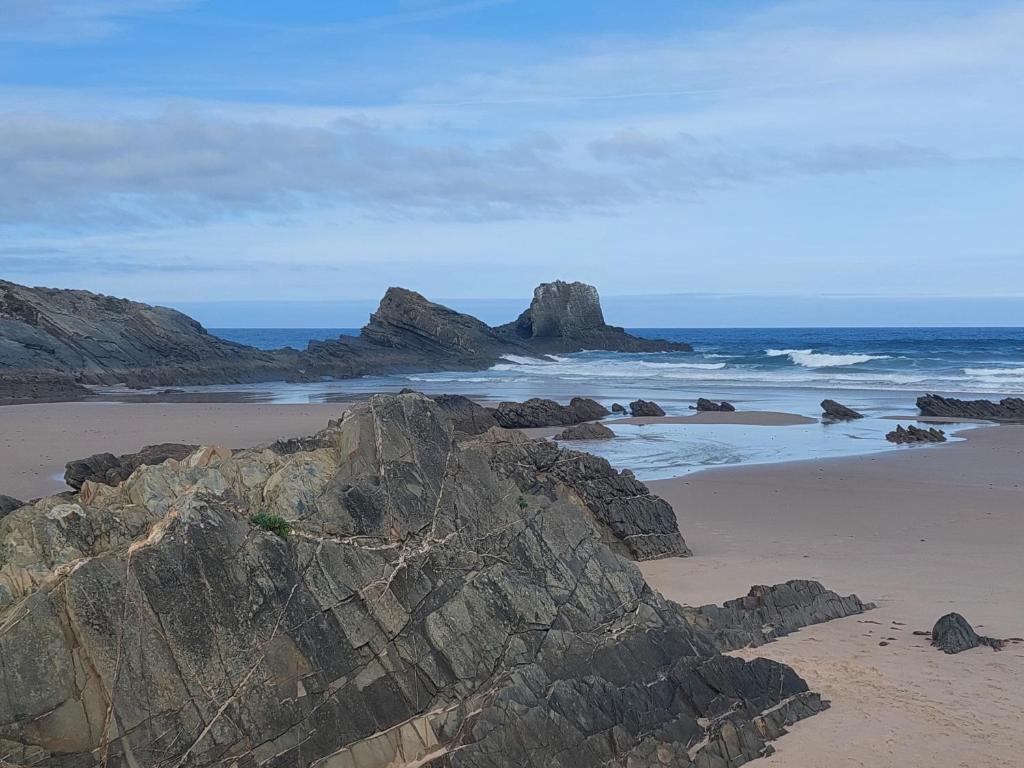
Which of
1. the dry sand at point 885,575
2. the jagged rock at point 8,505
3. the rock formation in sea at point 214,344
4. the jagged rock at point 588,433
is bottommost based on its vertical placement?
the dry sand at point 885,575

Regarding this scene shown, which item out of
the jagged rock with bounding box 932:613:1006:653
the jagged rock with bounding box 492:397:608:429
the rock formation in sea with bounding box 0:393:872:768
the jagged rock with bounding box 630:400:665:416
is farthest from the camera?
the jagged rock with bounding box 630:400:665:416

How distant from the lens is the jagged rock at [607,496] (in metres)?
14.0

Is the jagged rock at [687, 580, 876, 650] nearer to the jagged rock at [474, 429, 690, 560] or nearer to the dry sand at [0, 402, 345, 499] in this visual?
the jagged rock at [474, 429, 690, 560]

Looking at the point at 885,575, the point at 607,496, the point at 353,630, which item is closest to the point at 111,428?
the point at 607,496

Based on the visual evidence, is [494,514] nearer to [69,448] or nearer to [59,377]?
[69,448]

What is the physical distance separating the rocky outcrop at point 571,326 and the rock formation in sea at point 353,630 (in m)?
66.8

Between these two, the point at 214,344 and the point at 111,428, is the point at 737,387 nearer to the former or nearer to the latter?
the point at 111,428

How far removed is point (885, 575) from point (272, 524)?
8326mm

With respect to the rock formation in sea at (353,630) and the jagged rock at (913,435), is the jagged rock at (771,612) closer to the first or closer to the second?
the rock formation in sea at (353,630)

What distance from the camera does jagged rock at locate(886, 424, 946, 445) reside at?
26.3m

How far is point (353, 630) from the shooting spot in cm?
736

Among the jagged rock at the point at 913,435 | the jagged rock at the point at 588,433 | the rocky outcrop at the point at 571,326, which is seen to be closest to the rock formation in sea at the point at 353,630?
the jagged rock at the point at 588,433

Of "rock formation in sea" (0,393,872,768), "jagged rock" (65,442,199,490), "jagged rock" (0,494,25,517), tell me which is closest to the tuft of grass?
"rock formation in sea" (0,393,872,768)

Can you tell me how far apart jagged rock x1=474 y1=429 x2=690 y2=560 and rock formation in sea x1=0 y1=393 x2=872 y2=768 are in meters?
4.82
